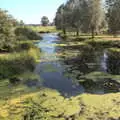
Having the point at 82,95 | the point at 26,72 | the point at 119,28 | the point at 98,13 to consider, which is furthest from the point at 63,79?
the point at 98,13

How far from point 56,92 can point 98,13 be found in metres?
44.0

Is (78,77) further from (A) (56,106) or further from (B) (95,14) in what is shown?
(B) (95,14)

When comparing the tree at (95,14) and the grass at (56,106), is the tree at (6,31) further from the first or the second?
the tree at (95,14)

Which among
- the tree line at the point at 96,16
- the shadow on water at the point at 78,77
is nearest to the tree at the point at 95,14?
the tree line at the point at 96,16

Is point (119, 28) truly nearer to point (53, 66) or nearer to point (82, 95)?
point (53, 66)

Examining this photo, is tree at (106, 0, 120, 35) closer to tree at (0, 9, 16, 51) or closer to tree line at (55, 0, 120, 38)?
tree line at (55, 0, 120, 38)

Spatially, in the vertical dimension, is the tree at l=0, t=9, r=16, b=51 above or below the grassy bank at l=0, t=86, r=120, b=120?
above

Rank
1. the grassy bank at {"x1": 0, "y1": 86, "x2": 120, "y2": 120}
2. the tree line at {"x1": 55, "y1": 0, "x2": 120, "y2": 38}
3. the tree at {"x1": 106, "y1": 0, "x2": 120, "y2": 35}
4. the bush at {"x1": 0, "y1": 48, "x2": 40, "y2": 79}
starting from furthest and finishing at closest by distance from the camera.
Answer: the tree line at {"x1": 55, "y1": 0, "x2": 120, "y2": 38} < the tree at {"x1": 106, "y1": 0, "x2": 120, "y2": 35} < the bush at {"x1": 0, "y1": 48, "x2": 40, "y2": 79} < the grassy bank at {"x1": 0, "y1": 86, "x2": 120, "y2": 120}

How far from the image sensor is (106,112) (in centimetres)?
1573

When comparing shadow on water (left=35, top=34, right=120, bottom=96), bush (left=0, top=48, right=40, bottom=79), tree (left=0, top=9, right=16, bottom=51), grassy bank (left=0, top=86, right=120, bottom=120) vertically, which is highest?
tree (left=0, top=9, right=16, bottom=51)

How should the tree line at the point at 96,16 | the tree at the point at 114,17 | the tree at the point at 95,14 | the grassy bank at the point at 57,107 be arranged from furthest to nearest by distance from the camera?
the tree at the point at 95,14 < the tree line at the point at 96,16 < the tree at the point at 114,17 < the grassy bank at the point at 57,107

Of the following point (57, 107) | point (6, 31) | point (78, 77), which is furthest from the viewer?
point (6, 31)

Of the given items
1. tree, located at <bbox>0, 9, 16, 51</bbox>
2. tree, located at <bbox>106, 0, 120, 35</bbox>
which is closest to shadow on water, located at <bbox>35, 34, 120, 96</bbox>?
tree, located at <bbox>0, 9, 16, 51</bbox>

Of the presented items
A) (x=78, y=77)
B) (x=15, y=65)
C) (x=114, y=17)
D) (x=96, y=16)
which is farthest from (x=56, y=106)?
(x=96, y=16)
